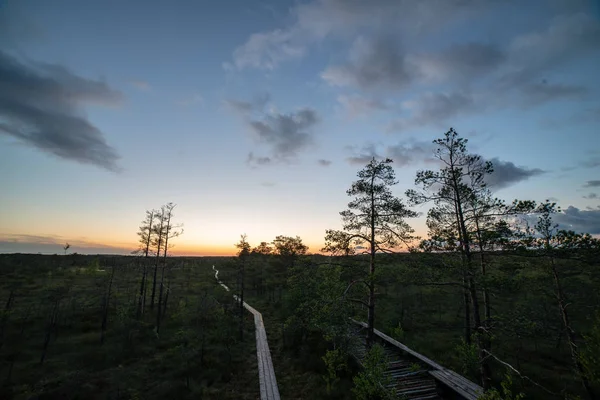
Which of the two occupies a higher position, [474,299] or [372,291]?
[474,299]

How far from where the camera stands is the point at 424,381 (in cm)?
1352

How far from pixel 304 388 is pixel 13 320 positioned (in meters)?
35.1

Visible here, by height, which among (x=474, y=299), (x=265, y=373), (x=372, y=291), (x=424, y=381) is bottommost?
(x=265, y=373)

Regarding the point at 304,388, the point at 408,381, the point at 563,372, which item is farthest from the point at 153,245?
the point at 563,372

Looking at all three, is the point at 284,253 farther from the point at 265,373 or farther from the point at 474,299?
the point at 474,299

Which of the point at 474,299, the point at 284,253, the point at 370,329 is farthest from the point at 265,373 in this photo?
the point at 284,253

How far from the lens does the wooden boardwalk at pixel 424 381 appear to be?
1147 cm

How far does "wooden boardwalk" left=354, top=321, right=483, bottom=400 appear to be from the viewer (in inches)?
452

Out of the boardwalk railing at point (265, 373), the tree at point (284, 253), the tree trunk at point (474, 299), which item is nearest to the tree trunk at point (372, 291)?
the tree trunk at point (474, 299)

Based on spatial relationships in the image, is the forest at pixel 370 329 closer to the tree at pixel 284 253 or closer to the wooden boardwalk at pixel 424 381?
the wooden boardwalk at pixel 424 381

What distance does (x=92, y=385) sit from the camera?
55.5ft

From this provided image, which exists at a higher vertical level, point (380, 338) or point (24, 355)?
point (380, 338)

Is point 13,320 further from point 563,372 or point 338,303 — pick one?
point 563,372

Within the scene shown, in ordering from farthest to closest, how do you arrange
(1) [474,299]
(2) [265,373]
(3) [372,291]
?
(2) [265,373], (3) [372,291], (1) [474,299]
